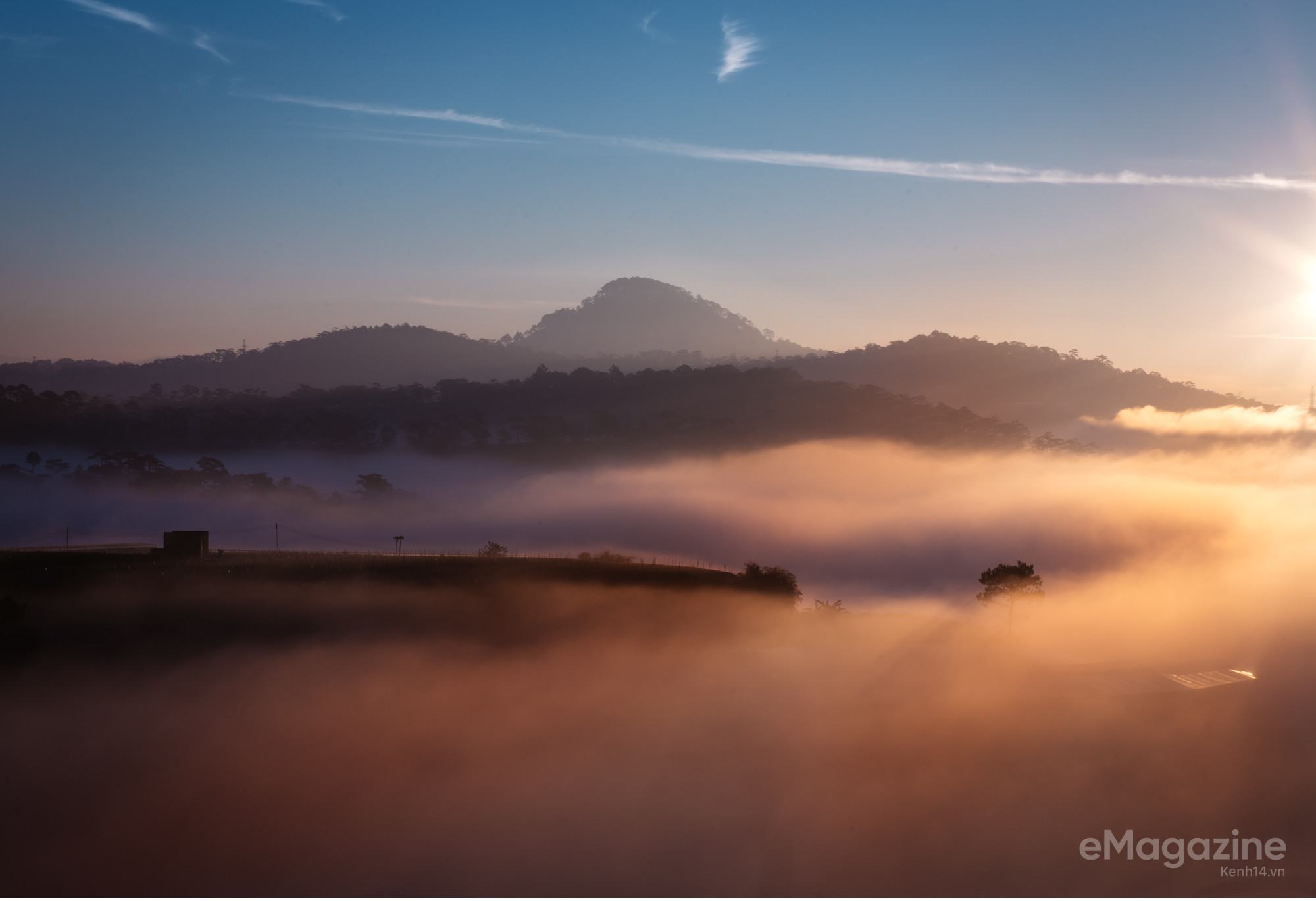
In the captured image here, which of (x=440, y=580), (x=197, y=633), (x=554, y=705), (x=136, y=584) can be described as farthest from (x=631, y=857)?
(x=136, y=584)

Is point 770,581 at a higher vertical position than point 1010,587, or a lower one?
higher

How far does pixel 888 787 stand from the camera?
94625mm

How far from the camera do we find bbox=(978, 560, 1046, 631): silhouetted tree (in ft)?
406

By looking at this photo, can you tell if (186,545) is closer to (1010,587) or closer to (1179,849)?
(1010,587)

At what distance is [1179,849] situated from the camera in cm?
9844

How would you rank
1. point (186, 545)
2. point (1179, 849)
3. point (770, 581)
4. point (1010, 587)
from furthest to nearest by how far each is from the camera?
point (1010, 587), point (770, 581), point (186, 545), point (1179, 849)

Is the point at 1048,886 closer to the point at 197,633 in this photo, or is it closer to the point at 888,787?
the point at 888,787

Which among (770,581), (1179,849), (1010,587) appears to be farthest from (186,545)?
(1179,849)

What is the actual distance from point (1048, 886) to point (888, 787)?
705 inches

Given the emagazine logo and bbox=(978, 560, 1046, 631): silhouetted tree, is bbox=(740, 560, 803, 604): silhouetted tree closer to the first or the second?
bbox=(978, 560, 1046, 631): silhouetted tree

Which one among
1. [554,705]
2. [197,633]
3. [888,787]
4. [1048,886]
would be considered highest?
[197,633]

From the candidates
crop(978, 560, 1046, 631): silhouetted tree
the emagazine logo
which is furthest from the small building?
the emagazine logo

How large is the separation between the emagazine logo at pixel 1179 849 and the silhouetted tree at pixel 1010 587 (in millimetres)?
32383

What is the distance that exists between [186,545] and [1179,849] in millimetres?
122932
